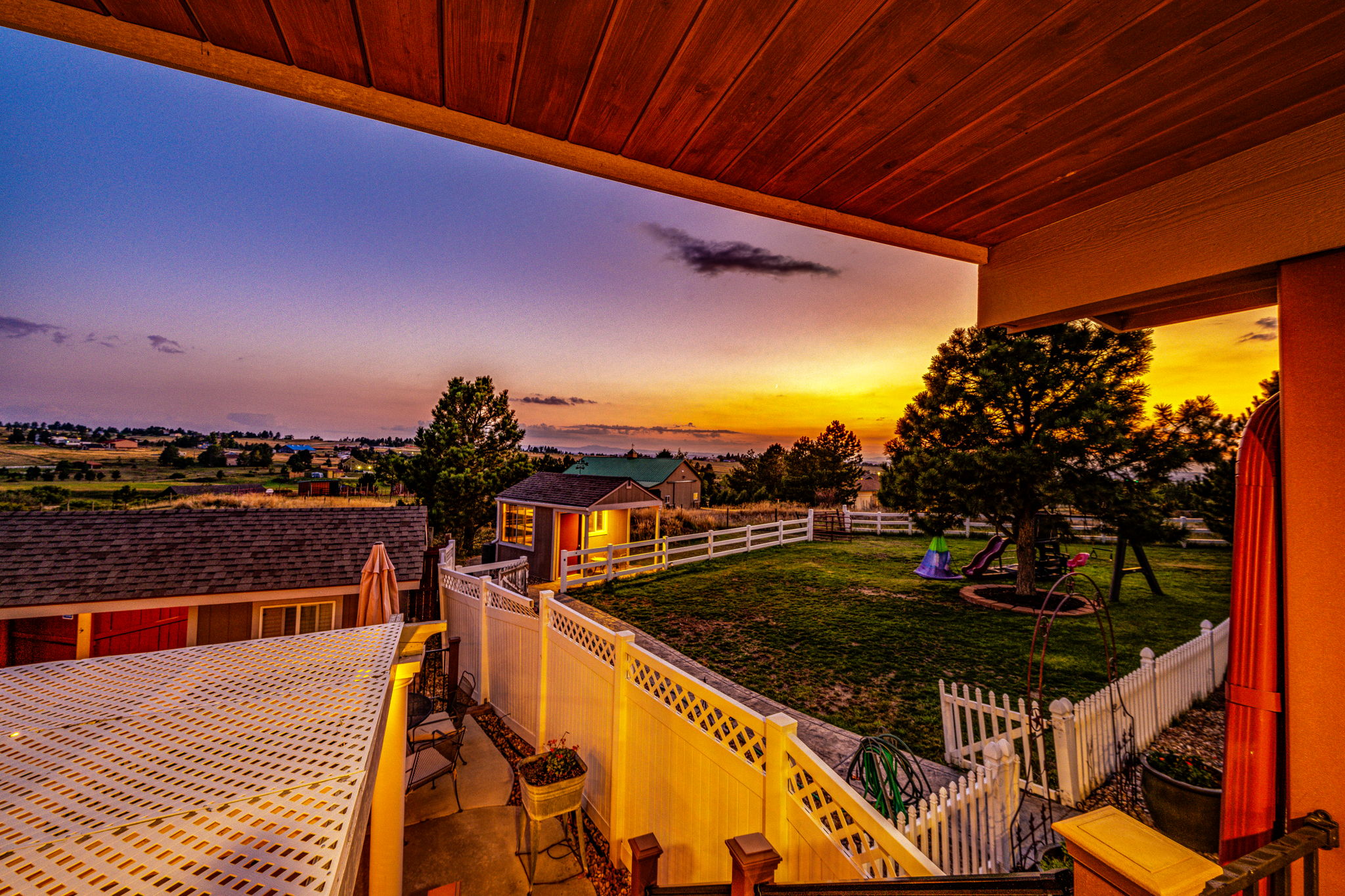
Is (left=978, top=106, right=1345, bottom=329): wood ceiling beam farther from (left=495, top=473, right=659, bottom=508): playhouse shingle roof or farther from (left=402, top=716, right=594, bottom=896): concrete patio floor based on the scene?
(left=495, top=473, right=659, bottom=508): playhouse shingle roof

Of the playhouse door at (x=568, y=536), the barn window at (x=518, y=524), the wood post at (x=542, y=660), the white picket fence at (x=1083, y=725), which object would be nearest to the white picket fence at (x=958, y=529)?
the playhouse door at (x=568, y=536)

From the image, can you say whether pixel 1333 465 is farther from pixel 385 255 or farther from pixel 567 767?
pixel 385 255

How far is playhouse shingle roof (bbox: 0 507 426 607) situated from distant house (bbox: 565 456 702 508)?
1974cm

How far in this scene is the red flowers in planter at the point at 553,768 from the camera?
4.08m

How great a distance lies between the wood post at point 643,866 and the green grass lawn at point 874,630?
331cm

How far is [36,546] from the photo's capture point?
6832mm

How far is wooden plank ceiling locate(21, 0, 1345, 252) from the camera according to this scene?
1.04m

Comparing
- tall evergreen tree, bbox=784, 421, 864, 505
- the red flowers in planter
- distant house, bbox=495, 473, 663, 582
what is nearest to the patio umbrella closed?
the red flowers in planter

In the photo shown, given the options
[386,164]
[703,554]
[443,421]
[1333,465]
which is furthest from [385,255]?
[1333,465]

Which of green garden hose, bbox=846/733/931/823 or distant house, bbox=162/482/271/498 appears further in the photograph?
distant house, bbox=162/482/271/498

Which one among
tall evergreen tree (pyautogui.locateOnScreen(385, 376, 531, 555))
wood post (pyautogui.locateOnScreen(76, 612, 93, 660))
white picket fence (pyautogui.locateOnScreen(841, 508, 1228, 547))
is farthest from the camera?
white picket fence (pyautogui.locateOnScreen(841, 508, 1228, 547))

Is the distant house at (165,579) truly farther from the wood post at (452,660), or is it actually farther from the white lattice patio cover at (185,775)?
the white lattice patio cover at (185,775)

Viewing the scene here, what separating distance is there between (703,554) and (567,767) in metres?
11.0

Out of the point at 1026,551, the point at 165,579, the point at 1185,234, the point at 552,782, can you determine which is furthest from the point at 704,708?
the point at 1026,551
